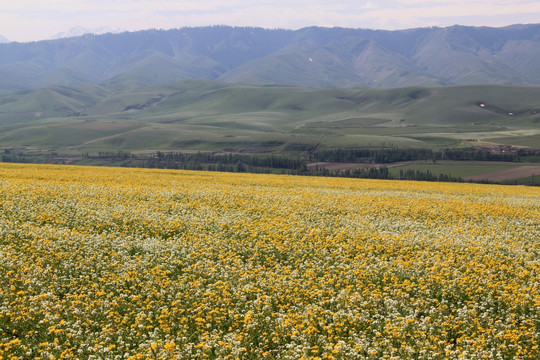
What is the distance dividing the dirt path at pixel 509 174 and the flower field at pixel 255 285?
16027 cm

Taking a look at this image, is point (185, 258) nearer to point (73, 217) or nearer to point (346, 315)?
point (346, 315)

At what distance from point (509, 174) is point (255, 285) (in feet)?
632

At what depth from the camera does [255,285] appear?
17.1 metres

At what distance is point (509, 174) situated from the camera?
602ft

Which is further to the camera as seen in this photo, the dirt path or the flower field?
the dirt path

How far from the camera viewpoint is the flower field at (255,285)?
12750mm

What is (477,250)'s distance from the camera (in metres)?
22.4

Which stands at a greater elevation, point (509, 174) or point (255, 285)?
point (255, 285)

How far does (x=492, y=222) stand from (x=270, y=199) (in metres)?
15.8

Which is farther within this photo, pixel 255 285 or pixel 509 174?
pixel 509 174

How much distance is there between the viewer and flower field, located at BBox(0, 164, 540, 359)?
41.8ft

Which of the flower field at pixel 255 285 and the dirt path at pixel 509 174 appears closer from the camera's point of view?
the flower field at pixel 255 285

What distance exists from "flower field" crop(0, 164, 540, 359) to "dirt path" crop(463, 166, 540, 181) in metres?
160

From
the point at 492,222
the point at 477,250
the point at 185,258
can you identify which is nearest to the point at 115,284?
the point at 185,258
